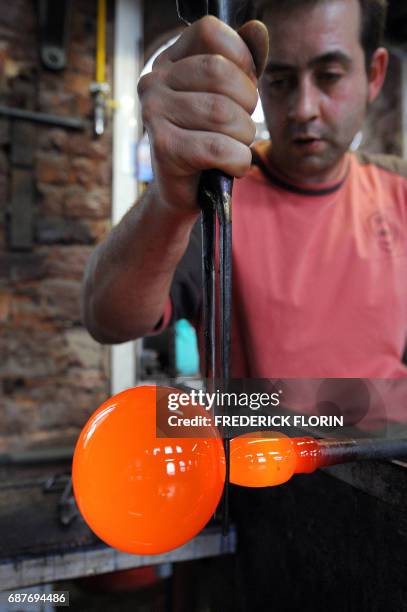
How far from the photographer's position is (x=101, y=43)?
182 centimetres

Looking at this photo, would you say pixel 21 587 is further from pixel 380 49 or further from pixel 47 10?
pixel 47 10

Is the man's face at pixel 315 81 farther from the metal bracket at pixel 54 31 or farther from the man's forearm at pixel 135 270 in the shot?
the metal bracket at pixel 54 31

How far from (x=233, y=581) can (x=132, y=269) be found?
1.57ft

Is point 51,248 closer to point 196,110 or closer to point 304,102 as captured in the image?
point 304,102

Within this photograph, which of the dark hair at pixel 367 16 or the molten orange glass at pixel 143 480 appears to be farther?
the dark hair at pixel 367 16

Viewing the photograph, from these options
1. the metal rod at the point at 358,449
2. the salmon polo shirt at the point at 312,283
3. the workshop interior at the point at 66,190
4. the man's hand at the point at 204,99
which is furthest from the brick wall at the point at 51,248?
the metal rod at the point at 358,449

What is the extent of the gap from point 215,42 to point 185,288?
542 millimetres

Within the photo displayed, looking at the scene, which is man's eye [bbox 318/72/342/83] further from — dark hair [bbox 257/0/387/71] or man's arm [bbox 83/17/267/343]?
man's arm [bbox 83/17/267/343]

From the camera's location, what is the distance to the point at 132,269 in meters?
0.65

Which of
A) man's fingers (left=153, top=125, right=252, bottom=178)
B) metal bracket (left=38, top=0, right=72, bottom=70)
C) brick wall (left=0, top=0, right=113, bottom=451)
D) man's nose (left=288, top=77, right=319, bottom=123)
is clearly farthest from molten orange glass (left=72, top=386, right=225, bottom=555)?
metal bracket (left=38, top=0, right=72, bottom=70)

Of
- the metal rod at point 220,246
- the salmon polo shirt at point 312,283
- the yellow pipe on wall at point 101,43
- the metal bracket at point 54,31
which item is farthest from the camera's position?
the yellow pipe on wall at point 101,43

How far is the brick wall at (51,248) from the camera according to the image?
1.70 meters

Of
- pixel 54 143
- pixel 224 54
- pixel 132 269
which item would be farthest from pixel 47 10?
pixel 224 54

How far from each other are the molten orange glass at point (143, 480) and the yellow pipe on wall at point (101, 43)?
6.07ft
